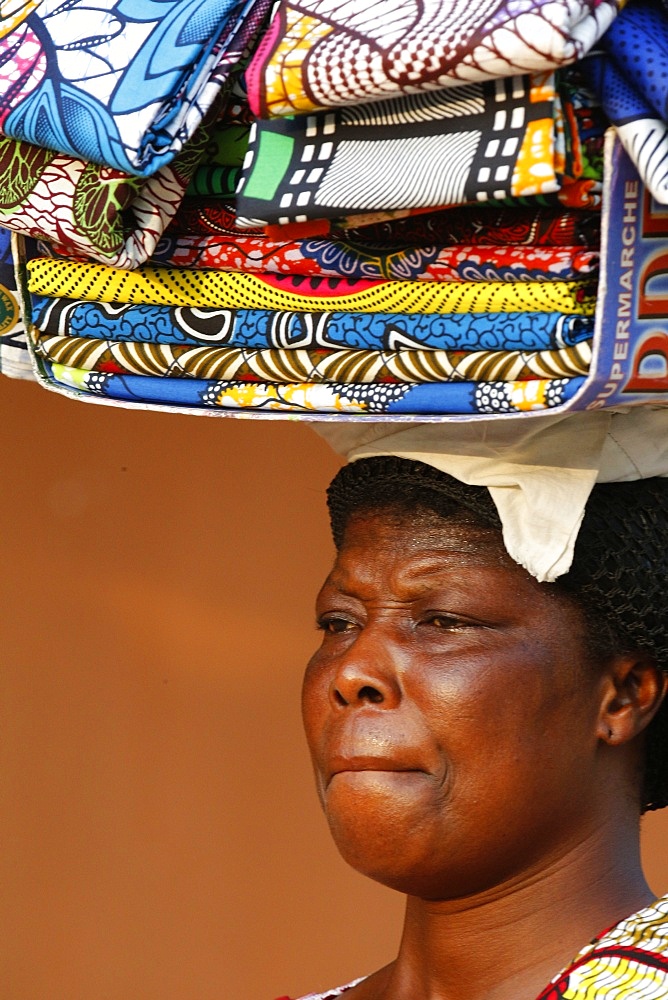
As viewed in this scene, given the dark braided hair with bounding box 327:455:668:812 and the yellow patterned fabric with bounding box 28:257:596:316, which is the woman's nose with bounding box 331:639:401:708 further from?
the yellow patterned fabric with bounding box 28:257:596:316

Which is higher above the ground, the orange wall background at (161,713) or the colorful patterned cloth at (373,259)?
the colorful patterned cloth at (373,259)

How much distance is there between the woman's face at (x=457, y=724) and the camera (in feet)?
5.03

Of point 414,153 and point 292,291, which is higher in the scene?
point 414,153

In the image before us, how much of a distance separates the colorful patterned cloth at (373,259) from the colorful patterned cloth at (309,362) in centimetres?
7

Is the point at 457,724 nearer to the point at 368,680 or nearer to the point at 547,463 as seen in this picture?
the point at 368,680

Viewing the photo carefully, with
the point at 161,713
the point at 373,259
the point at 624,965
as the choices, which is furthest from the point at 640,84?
the point at 161,713

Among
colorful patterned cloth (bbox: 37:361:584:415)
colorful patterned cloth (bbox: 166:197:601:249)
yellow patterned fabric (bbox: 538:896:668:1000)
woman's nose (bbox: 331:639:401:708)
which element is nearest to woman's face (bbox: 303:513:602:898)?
woman's nose (bbox: 331:639:401:708)

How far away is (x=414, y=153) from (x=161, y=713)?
6.86ft

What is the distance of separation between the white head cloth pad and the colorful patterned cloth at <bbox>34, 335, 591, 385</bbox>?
20 cm

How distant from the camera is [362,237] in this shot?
54.1 inches

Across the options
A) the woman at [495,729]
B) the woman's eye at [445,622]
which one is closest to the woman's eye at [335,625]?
the woman at [495,729]

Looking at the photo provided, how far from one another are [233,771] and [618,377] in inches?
81.3

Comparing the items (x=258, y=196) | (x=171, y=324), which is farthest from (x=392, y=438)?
(x=258, y=196)

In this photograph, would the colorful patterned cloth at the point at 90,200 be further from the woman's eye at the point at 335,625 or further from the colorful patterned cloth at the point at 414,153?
the woman's eye at the point at 335,625
